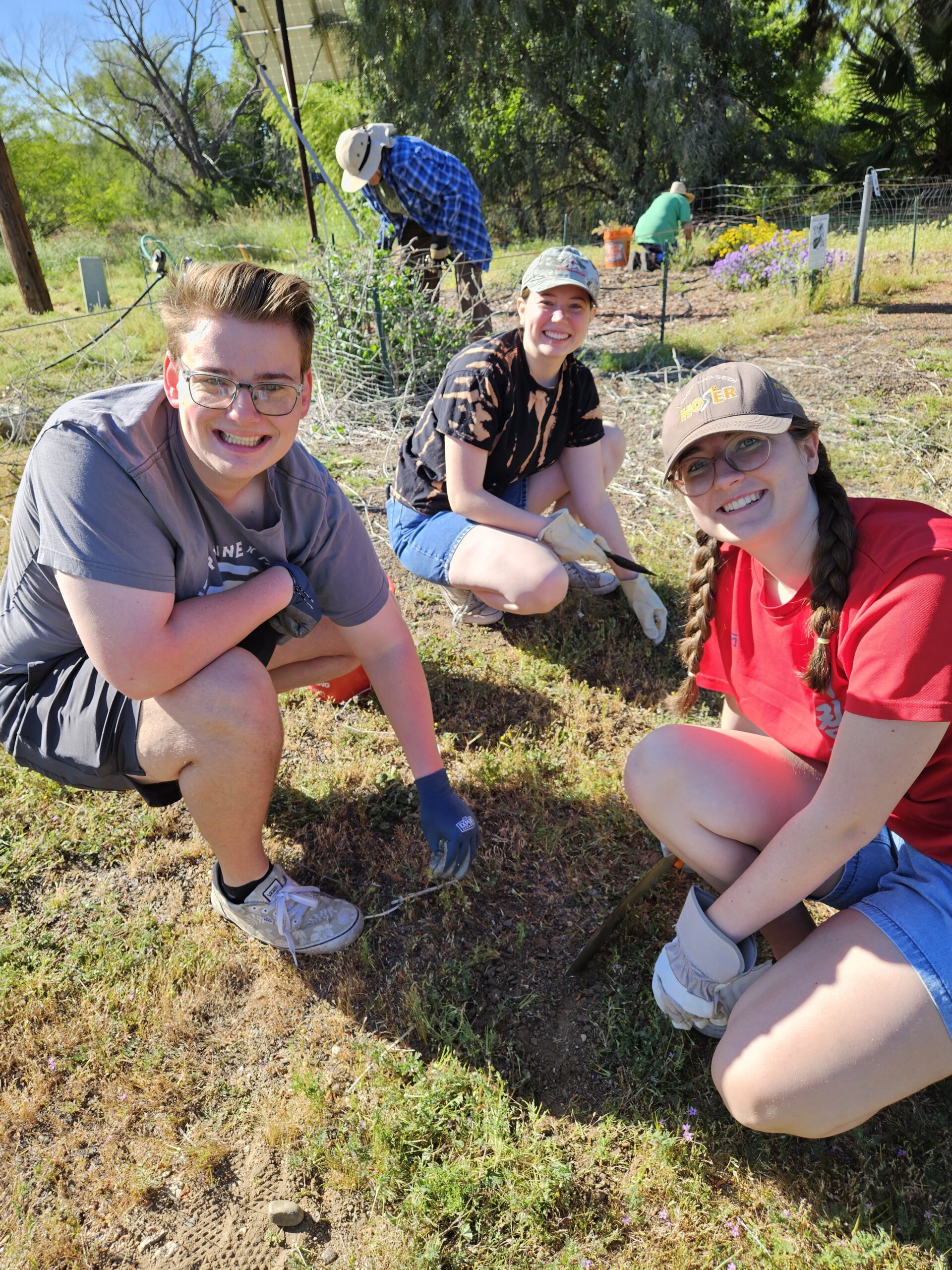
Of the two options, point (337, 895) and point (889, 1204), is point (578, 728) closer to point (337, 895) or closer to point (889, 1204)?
point (337, 895)

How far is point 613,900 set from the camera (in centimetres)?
204

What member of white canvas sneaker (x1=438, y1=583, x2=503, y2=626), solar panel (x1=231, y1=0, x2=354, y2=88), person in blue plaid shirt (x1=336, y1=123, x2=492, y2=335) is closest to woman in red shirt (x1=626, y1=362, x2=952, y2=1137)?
white canvas sneaker (x1=438, y1=583, x2=503, y2=626)

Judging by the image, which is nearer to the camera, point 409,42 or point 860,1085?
point 860,1085

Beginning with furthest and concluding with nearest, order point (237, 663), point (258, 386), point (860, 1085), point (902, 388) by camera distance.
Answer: point (902, 388), point (237, 663), point (258, 386), point (860, 1085)

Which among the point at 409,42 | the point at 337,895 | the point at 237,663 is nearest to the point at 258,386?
the point at 237,663

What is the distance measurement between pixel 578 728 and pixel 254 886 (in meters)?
1.11

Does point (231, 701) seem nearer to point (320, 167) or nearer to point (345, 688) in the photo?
point (345, 688)

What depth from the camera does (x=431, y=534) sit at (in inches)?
113

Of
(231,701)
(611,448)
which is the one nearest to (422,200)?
(611,448)

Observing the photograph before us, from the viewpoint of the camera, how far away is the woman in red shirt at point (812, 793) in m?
1.29

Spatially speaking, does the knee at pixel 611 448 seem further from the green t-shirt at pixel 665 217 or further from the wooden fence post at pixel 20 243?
the wooden fence post at pixel 20 243

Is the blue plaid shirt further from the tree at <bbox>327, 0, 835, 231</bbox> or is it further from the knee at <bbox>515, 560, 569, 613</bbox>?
the tree at <bbox>327, 0, 835, 231</bbox>

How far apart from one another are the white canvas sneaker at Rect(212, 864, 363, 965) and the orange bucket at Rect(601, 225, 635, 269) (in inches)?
386

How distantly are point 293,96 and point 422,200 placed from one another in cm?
140
